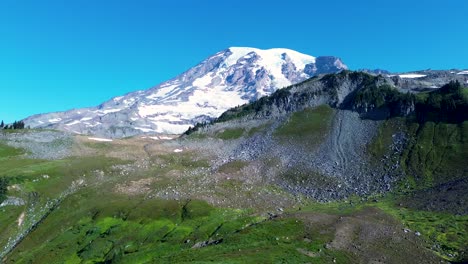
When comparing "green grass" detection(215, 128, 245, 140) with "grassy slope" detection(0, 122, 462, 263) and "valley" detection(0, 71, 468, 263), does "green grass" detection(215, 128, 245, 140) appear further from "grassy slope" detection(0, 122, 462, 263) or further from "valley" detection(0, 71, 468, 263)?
"grassy slope" detection(0, 122, 462, 263)

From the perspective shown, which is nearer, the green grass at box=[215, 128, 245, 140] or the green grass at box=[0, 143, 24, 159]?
the green grass at box=[0, 143, 24, 159]

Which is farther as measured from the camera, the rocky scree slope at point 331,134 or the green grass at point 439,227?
the rocky scree slope at point 331,134

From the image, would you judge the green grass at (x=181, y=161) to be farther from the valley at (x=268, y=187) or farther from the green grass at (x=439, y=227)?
the green grass at (x=439, y=227)

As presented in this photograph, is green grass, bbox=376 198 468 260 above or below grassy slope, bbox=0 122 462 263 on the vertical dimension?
below

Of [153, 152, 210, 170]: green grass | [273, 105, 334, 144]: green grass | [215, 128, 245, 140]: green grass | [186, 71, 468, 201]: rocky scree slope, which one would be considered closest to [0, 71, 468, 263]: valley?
[215, 128, 245, 140]: green grass

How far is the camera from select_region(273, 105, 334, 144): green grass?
155 metres

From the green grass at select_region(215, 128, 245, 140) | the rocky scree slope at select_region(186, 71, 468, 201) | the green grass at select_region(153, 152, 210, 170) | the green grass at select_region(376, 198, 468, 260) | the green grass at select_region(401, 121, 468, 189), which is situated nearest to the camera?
the green grass at select_region(376, 198, 468, 260)

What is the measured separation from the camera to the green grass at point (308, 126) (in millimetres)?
155000

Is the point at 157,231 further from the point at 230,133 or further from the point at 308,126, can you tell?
the point at 230,133

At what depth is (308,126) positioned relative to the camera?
163625 millimetres

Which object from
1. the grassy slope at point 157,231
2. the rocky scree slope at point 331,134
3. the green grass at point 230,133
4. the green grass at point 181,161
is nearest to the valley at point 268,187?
the grassy slope at point 157,231

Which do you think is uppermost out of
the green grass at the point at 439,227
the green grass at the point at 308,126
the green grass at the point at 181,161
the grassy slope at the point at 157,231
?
the green grass at the point at 308,126

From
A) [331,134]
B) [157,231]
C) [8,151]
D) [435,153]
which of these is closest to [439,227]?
[435,153]

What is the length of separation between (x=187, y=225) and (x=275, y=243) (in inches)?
1095
